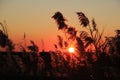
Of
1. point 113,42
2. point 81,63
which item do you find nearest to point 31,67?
point 81,63

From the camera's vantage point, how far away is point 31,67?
43.4 ft

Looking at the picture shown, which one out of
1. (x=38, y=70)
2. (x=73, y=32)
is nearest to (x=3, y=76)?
(x=38, y=70)

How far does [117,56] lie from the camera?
1173 cm

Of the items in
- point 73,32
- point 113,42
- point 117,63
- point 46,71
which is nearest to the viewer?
point 117,63

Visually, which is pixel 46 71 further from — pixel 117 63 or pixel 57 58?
pixel 117 63

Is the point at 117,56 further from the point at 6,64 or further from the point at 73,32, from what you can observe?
the point at 6,64

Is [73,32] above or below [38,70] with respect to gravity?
above

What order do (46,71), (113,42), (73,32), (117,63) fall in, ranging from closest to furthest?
(117,63) < (113,42) < (46,71) < (73,32)

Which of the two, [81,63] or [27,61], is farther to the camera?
[27,61]

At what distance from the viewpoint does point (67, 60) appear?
13445mm

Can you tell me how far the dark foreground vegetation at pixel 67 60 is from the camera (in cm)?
1158

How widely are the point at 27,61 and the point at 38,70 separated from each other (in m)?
0.65

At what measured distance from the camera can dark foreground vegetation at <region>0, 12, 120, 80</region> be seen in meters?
11.6

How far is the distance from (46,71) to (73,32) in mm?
2135
